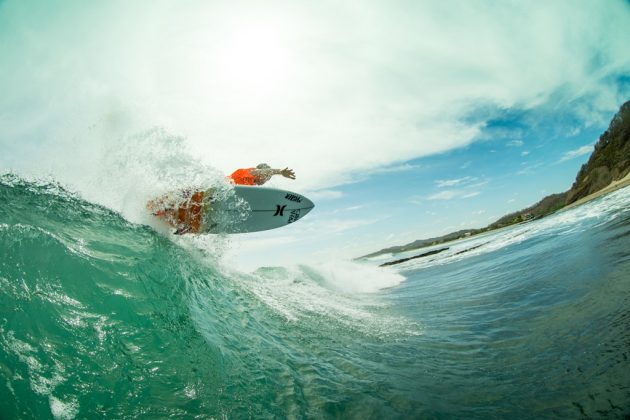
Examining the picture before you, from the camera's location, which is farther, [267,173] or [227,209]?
[267,173]

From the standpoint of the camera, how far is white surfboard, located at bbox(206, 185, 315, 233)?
8.79 meters

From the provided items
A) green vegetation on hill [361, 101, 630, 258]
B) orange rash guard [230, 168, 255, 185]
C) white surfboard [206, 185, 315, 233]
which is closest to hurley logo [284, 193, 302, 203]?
white surfboard [206, 185, 315, 233]

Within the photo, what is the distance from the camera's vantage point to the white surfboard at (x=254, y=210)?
8.79m

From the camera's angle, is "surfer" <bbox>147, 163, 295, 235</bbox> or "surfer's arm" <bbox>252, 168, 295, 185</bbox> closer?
"surfer" <bbox>147, 163, 295, 235</bbox>

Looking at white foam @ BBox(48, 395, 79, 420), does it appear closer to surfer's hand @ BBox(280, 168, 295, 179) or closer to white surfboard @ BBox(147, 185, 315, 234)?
white surfboard @ BBox(147, 185, 315, 234)

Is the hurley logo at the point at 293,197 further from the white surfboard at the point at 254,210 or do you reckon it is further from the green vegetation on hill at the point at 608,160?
the green vegetation on hill at the point at 608,160

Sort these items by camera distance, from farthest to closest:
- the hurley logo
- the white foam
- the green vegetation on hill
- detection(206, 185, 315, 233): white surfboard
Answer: the green vegetation on hill, the hurley logo, detection(206, 185, 315, 233): white surfboard, the white foam

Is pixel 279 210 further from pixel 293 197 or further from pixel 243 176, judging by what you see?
pixel 243 176

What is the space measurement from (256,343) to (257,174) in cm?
623

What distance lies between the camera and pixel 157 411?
9.48ft

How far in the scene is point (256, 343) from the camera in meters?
4.99

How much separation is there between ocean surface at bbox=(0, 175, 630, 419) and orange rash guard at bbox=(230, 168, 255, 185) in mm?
3248

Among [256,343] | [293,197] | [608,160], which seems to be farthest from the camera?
[608,160]

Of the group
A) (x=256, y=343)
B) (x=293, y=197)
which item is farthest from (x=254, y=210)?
(x=256, y=343)
